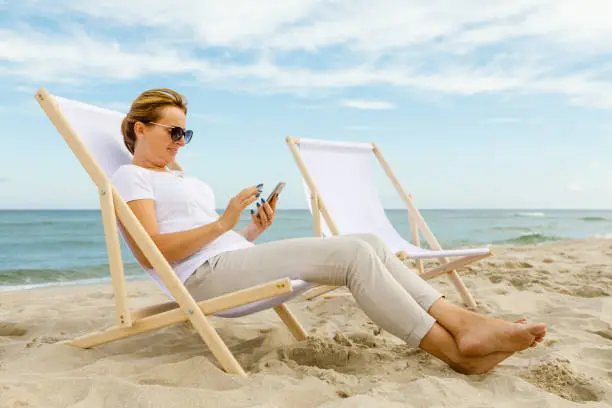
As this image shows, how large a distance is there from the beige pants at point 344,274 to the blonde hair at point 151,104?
0.71 metres

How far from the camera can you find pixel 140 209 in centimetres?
240

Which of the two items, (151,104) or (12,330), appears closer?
(151,104)

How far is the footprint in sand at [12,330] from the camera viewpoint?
331 centimetres

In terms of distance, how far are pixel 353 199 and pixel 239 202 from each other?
2.21 m

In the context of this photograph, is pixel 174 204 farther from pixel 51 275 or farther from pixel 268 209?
pixel 51 275

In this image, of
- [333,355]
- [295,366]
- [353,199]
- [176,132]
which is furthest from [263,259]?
[353,199]

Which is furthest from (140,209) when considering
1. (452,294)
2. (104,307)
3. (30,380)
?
(452,294)

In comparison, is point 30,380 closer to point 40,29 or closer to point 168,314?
point 168,314

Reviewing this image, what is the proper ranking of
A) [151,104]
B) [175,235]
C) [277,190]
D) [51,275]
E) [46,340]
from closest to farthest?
[175,235], [277,190], [151,104], [46,340], [51,275]

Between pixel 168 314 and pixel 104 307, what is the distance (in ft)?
6.56

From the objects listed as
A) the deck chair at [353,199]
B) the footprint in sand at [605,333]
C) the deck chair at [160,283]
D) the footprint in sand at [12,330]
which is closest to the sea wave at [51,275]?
the footprint in sand at [12,330]

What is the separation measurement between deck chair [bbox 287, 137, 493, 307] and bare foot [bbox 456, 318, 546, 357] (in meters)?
1.47

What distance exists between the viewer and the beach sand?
194 cm

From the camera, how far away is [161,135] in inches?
103
